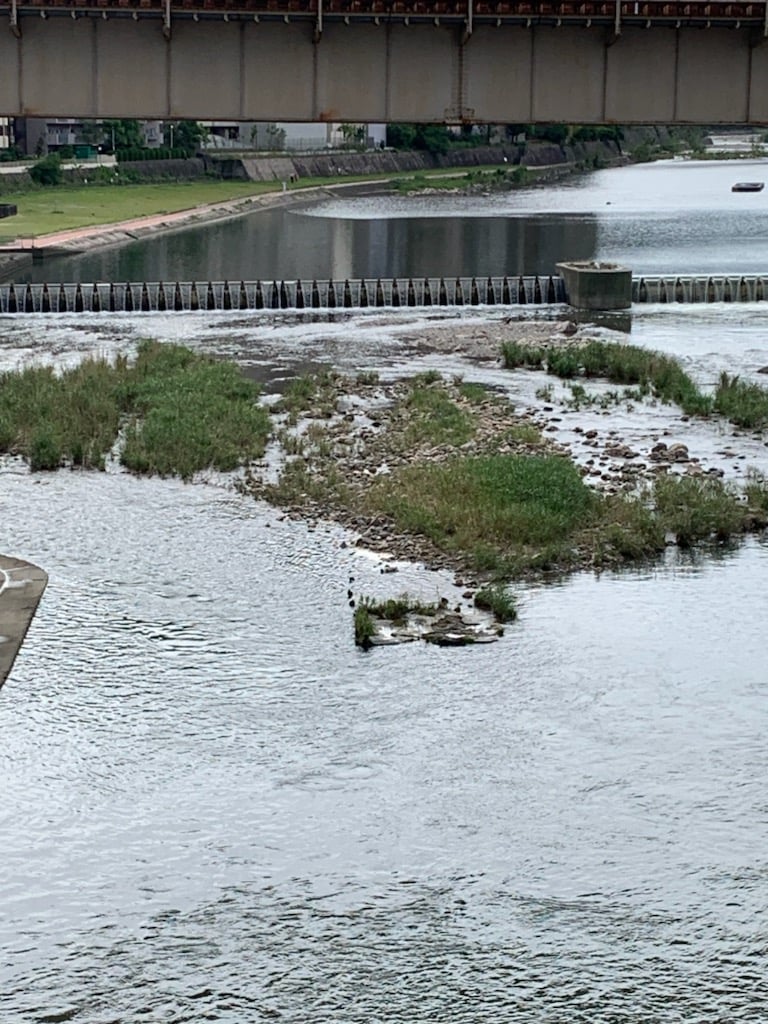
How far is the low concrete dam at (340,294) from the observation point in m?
65.9

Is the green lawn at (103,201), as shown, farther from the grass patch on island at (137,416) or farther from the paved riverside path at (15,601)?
the paved riverside path at (15,601)

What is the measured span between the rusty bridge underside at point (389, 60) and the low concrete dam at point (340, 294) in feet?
43.4

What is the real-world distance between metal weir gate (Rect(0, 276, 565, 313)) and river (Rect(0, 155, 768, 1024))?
36.2 meters

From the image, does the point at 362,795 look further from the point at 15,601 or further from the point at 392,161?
the point at 392,161

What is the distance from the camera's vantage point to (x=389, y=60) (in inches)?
2106

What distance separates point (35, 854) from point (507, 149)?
173910 millimetres

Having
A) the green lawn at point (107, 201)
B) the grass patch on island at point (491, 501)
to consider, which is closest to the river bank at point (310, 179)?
the green lawn at point (107, 201)

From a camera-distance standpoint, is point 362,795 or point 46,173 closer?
point 362,795

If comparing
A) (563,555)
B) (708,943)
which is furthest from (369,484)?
(708,943)

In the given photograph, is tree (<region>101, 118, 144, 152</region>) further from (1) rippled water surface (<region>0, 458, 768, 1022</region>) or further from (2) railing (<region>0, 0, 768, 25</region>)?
(1) rippled water surface (<region>0, 458, 768, 1022</region>)

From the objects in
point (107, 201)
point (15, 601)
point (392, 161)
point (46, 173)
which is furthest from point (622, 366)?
point (392, 161)

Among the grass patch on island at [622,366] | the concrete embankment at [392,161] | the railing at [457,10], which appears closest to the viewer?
the grass patch on island at [622,366]

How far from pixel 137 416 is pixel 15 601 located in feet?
50.2

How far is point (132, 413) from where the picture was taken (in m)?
41.8
